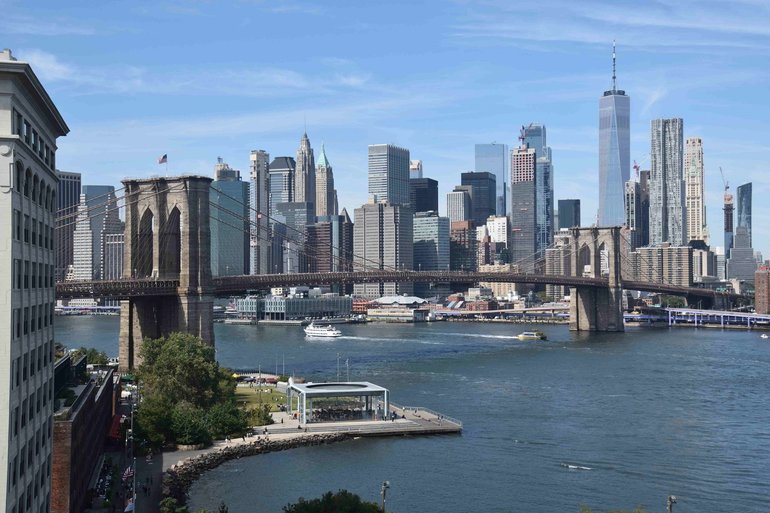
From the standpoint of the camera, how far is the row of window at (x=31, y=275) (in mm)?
16641

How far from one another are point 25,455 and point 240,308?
131 m

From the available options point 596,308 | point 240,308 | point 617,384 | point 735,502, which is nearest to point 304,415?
point 735,502

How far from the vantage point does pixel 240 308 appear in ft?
485

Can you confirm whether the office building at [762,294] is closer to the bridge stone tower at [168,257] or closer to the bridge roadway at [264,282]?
the bridge roadway at [264,282]

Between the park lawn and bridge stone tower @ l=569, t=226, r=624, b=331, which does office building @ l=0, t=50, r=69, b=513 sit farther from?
bridge stone tower @ l=569, t=226, r=624, b=331

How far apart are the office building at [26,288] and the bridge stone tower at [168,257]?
36633 millimetres

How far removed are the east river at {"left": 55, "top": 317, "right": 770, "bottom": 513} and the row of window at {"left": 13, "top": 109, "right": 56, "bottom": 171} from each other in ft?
44.1

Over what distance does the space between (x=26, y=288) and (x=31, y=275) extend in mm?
491

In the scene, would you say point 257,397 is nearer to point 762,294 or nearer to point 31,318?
point 31,318

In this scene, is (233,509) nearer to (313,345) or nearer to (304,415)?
(304,415)

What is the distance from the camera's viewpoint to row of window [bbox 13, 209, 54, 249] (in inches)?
656

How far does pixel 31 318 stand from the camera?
17.8m

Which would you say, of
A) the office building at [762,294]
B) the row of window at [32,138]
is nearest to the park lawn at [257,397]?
the row of window at [32,138]

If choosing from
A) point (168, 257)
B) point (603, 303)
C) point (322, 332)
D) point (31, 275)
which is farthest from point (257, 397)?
point (603, 303)
